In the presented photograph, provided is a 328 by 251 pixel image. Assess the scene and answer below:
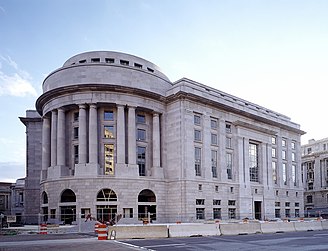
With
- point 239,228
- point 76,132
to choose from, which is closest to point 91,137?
point 76,132

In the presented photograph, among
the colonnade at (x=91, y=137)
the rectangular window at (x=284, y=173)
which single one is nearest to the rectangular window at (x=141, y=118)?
the colonnade at (x=91, y=137)

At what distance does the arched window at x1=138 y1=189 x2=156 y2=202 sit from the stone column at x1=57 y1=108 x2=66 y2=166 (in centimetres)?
1124

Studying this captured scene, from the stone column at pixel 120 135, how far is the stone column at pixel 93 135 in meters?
2.81

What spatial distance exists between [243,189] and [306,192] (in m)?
51.3

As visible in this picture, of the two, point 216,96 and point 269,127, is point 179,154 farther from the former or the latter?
point 269,127

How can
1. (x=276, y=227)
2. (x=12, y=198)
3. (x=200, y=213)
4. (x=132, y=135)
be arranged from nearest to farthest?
(x=276, y=227)
(x=132, y=135)
(x=200, y=213)
(x=12, y=198)

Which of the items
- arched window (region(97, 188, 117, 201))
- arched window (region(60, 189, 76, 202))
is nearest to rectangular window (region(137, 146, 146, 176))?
arched window (region(97, 188, 117, 201))

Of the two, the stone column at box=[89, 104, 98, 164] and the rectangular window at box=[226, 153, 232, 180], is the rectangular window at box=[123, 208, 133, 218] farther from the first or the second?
the rectangular window at box=[226, 153, 232, 180]

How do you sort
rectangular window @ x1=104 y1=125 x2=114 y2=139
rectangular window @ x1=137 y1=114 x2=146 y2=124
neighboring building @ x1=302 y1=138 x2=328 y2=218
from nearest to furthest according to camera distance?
rectangular window @ x1=104 y1=125 x2=114 y2=139
rectangular window @ x1=137 y1=114 x2=146 y2=124
neighboring building @ x1=302 y1=138 x2=328 y2=218

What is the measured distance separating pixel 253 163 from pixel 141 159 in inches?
854

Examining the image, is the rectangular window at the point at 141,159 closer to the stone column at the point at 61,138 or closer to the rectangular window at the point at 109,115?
the rectangular window at the point at 109,115

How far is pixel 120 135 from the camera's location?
47.9m

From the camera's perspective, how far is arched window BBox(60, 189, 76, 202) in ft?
156

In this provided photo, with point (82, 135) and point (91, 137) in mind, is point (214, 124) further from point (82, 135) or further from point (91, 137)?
point (82, 135)
